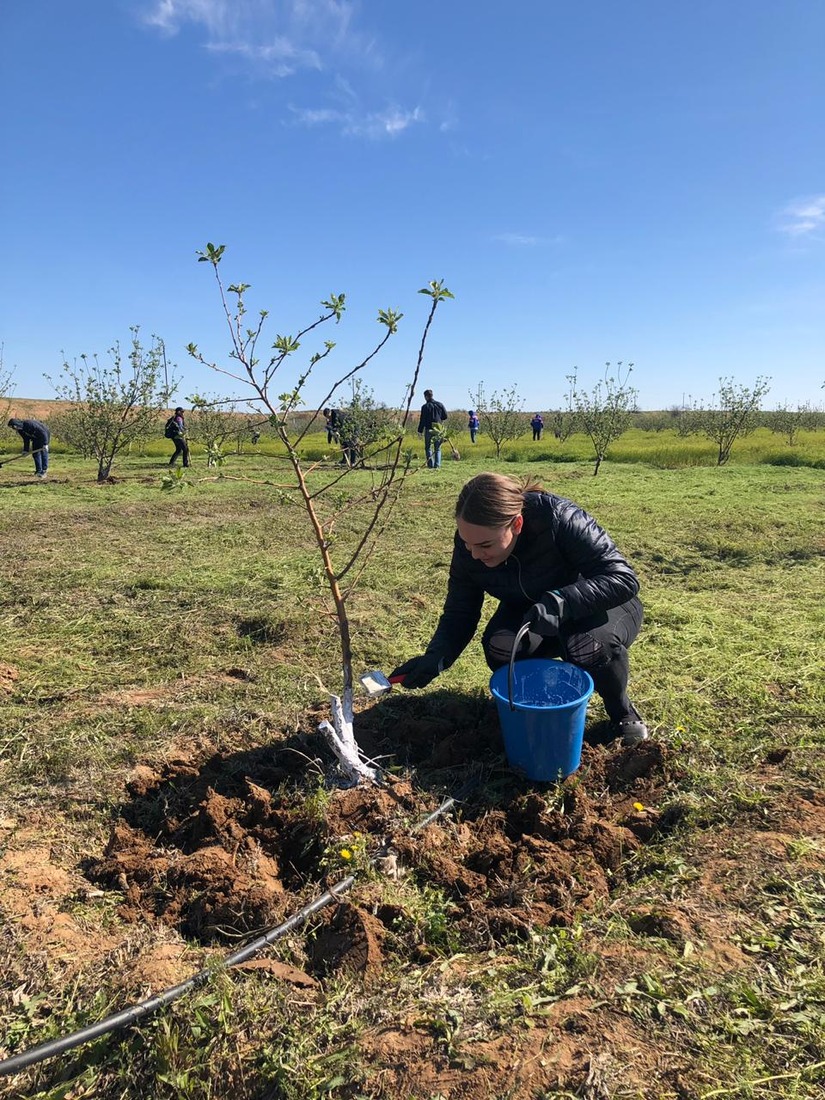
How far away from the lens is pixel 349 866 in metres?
2.30

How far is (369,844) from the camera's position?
8.00 ft

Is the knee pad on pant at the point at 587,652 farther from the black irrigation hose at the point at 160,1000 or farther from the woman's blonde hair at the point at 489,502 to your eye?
the black irrigation hose at the point at 160,1000

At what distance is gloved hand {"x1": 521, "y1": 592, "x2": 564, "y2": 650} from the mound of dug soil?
63 centimetres

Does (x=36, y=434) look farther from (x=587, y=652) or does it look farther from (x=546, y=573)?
(x=587, y=652)

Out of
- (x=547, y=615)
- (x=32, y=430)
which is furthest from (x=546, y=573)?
(x=32, y=430)

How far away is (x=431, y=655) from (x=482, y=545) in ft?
1.96

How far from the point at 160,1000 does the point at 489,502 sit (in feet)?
6.24

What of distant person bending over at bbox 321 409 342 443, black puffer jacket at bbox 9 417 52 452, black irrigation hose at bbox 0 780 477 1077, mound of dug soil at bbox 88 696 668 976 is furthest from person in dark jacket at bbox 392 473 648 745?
black puffer jacket at bbox 9 417 52 452

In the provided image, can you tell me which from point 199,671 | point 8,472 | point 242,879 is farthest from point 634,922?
point 8,472

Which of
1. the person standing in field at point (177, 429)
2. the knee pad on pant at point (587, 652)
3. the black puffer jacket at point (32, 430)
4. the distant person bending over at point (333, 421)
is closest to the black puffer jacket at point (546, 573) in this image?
the knee pad on pant at point (587, 652)

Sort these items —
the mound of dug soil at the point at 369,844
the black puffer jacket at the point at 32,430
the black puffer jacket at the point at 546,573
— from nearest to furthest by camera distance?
the mound of dug soil at the point at 369,844 < the black puffer jacket at the point at 546,573 < the black puffer jacket at the point at 32,430

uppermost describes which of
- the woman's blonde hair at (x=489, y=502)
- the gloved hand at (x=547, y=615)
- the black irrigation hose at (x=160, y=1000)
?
the woman's blonde hair at (x=489, y=502)

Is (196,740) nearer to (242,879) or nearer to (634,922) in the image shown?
(242,879)

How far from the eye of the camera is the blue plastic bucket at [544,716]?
2627mm
